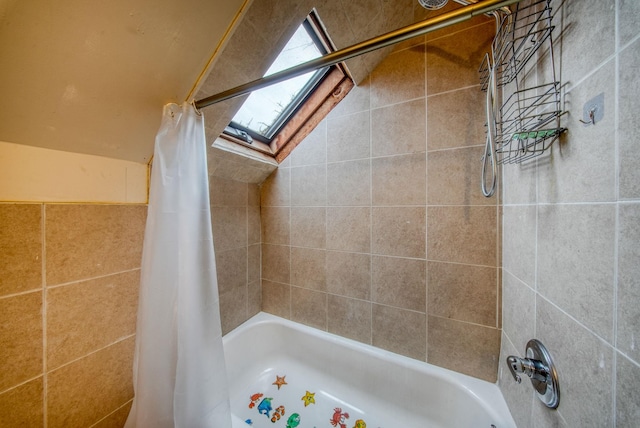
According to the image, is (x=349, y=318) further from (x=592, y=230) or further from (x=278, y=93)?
(x=278, y=93)

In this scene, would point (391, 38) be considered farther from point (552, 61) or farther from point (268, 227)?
point (268, 227)

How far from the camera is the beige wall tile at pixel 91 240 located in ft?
2.28

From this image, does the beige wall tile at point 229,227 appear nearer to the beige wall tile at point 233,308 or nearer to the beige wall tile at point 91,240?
the beige wall tile at point 233,308

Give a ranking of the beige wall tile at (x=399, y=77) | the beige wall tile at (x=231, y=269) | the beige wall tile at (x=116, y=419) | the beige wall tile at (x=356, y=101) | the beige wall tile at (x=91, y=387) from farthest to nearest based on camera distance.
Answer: the beige wall tile at (x=231, y=269) → the beige wall tile at (x=356, y=101) → the beige wall tile at (x=399, y=77) → the beige wall tile at (x=116, y=419) → the beige wall tile at (x=91, y=387)

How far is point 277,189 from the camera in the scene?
1562mm

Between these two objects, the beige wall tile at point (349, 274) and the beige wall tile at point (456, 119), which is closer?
the beige wall tile at point (456, 119)

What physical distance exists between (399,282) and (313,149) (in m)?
1.00

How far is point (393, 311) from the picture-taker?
123 cm

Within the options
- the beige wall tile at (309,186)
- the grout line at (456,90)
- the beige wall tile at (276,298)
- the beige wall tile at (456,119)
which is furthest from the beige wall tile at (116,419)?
the grout line at (456,90)

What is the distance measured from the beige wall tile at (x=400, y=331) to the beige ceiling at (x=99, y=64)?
1.47 meters

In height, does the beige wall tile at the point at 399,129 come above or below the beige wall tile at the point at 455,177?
above

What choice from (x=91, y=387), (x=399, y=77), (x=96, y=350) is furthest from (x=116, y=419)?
(x=399, y=77)

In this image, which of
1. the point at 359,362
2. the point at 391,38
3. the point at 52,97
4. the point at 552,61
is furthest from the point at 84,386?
the point at 552,61

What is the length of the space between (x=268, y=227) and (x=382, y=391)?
1280 millimetres
